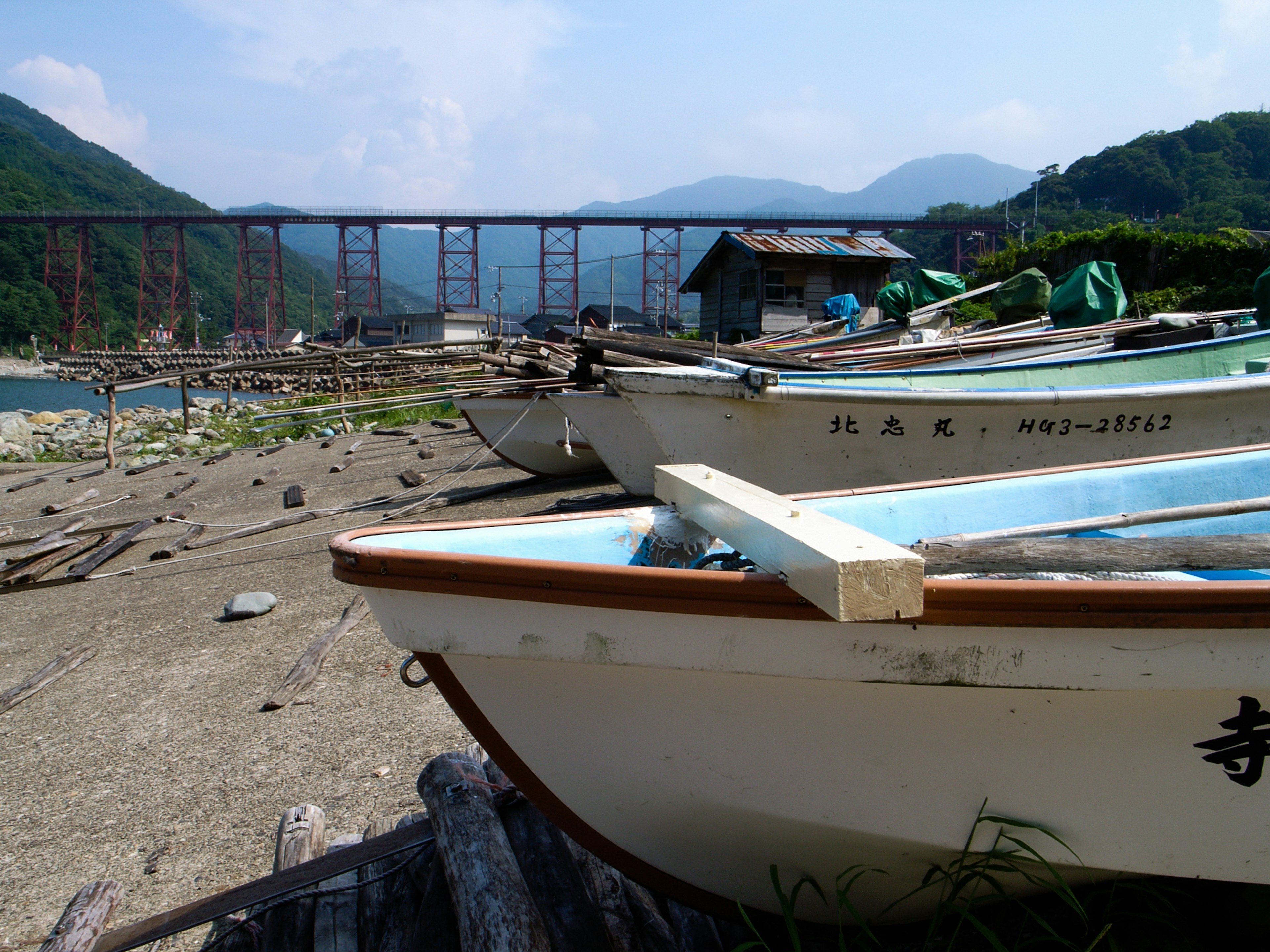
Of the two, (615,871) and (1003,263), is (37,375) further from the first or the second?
(615,871)

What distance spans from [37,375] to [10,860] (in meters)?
78.6

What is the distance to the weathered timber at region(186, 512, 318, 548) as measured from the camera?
771cm

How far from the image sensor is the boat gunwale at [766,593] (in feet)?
4.87

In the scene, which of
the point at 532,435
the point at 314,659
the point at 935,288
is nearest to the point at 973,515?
the point at 314,659

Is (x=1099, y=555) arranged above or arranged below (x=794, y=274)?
below

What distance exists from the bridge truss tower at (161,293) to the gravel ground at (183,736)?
227ft

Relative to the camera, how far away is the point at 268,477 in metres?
10.9

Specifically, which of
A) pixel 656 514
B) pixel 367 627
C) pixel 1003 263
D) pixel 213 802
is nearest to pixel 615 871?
pixel 656 514

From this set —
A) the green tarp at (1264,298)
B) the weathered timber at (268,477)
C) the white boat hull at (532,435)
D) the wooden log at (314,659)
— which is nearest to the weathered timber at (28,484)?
the weathered timber at (268,477)

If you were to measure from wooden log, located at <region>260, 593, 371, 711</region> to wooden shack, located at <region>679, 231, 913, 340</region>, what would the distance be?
49.5 feet

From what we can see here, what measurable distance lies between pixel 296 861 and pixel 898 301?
455 inches

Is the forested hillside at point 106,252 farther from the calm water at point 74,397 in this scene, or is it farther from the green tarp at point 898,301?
the green tarp at point 898,301

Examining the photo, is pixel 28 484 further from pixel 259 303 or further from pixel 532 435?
pixel 259 303

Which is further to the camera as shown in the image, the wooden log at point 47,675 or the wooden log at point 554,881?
the wooden log at point 47,675
